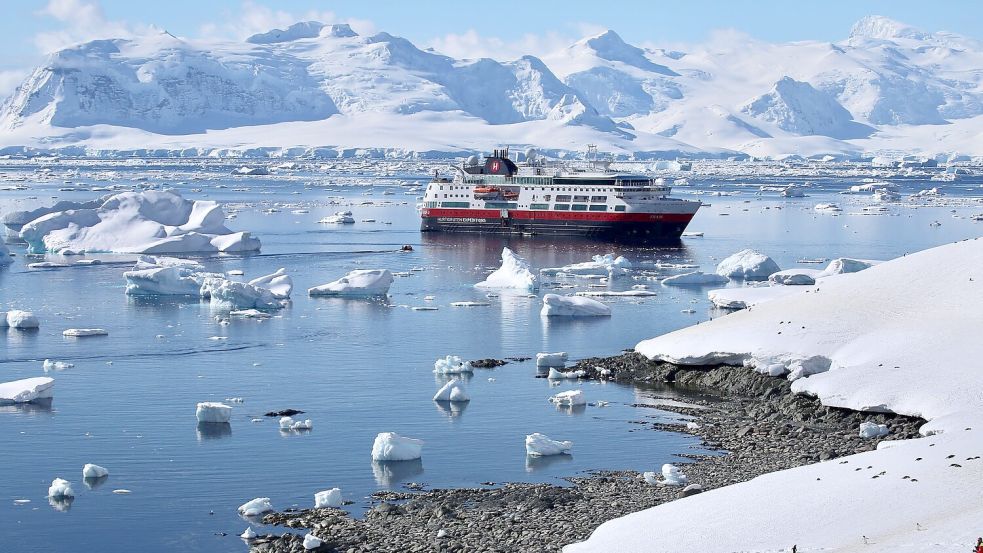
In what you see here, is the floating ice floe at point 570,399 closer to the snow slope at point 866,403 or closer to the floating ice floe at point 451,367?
the snow slope at point 866,403

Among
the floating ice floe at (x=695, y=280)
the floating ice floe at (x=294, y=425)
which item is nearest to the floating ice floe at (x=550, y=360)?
the floating ice floe at (x=294, y=425)

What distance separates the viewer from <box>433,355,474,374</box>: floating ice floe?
2534 centimetres

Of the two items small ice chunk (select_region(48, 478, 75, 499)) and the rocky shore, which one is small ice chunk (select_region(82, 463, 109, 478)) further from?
the rocky shore

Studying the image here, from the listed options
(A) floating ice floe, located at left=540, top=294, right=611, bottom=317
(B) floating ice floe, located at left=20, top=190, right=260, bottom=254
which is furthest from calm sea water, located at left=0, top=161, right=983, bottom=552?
(B) floating ice floe, located at left=20, top=190, right=260, bottom=254

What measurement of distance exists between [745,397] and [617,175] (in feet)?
119

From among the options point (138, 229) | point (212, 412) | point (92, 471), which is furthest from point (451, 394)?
point (138, 229)

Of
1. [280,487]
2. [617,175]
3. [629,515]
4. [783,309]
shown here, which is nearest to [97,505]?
[280,487]

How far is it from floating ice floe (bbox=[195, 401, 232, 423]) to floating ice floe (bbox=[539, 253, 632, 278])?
23.7m

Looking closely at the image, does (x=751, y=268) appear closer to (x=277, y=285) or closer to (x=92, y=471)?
(x=277, y=285)

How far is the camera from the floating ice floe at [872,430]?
62.0ft

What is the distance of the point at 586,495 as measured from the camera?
54.3 feet

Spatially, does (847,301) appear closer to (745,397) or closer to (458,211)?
(745,397)

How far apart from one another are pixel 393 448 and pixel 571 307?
14.7 metres

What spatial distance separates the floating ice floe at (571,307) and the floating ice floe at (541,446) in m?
13.4
